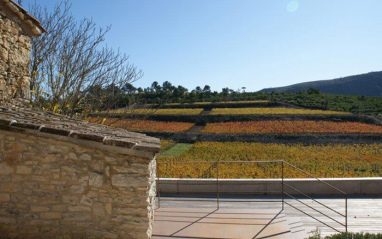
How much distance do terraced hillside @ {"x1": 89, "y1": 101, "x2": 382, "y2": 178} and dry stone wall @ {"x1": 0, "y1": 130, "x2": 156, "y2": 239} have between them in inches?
295

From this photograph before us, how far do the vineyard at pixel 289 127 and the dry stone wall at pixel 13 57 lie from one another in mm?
25225

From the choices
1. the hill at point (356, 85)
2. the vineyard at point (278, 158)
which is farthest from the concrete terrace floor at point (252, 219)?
the hill at point (356, 85)

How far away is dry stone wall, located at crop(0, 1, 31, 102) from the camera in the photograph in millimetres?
6734

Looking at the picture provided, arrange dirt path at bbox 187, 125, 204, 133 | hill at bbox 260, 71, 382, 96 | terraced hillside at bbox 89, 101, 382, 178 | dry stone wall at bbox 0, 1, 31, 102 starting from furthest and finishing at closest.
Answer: hill at bbox 260, 71, 382, 96, dirt path at bbox 187, 125, 204, 133, terraced hillside at bbox 89, 101, 382, 178, dry stone wall at bbox 0, 1, 31, 102

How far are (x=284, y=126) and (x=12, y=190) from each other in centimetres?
3104

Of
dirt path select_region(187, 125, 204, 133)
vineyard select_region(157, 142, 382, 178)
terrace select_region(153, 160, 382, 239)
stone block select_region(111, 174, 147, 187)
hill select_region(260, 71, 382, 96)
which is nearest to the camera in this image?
stone block select_region(111, 174, 147, 187)

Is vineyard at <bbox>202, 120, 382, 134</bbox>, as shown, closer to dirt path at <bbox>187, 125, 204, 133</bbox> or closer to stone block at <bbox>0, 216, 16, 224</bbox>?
dirt path at <bbox>187, 125, 204, 133</bbox>

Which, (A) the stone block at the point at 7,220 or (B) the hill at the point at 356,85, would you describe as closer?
(A) the stone block at the point at 7,220

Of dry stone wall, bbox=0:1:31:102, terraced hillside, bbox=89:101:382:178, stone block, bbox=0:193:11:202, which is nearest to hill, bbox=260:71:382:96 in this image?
terraced hillside, bbox=89:101:382:178

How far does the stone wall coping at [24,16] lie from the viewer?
6742 millimetres

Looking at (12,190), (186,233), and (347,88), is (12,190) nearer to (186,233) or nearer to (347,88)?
(186,233)

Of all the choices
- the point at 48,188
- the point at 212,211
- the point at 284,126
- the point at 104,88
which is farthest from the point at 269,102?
the point at 48,188

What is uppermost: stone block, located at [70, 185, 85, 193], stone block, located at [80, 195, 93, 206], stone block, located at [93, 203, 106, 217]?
stone block, located at [70, 185, 85, 193]

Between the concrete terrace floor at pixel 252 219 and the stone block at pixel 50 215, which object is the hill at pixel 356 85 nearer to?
the concrete terrace floor at pixel 252 219
